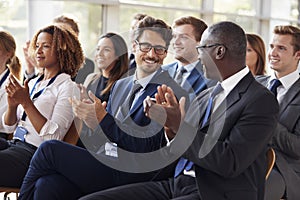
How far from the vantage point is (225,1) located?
7.77 meters

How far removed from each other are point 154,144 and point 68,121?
0.57 meters

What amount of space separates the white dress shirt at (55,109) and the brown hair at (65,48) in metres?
0.07

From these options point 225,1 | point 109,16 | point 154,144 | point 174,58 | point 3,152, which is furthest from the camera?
point 225,1

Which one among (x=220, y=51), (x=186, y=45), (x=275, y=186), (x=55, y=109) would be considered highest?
(x=220, y=51)

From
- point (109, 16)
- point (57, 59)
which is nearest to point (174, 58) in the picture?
point (57, 59)

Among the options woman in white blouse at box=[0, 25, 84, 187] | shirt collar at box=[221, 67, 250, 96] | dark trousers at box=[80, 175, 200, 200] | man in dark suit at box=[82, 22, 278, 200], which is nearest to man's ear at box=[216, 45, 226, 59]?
man in dark suit at box=[82, 22, 278, 200]

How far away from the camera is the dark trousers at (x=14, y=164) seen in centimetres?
288

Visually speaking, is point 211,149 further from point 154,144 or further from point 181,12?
point 181,12

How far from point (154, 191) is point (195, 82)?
2.52ft

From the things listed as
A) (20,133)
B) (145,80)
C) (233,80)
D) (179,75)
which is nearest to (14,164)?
(20,133)

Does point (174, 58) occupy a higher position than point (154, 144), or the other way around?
point (174, 58)

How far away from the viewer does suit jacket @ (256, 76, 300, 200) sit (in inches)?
118

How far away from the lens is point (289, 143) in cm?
298

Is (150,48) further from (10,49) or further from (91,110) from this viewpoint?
(10,49)
